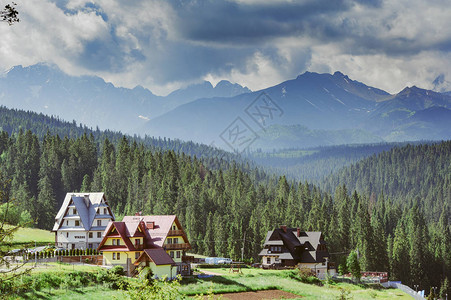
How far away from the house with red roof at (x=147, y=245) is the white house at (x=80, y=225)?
13.2 metres

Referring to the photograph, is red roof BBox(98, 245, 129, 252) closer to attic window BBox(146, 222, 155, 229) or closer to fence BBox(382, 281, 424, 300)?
attic window BBox(146, 222, 155, 229)

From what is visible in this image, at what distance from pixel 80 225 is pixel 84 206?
3815mm

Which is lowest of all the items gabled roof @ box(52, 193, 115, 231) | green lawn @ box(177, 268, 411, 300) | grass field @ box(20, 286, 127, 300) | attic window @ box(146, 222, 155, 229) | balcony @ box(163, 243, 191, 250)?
green lawn @ box(177, 268, 411, 300)

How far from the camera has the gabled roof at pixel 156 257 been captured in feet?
238

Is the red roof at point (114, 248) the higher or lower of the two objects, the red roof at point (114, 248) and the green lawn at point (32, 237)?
the lower

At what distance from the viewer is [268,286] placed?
74.7 m

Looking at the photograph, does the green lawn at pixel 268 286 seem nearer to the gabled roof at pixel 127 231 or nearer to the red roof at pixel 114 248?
the red roof at pixel 114 248

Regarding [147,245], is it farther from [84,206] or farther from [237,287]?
[84,206]

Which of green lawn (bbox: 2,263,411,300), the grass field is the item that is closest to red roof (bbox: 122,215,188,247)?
green lawn (bbox: 2,263,411,300)

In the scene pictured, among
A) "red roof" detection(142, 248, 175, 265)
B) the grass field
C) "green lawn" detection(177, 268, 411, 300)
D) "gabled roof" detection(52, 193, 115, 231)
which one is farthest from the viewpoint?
"gabled roof" detection(52, 193, 115, 231)

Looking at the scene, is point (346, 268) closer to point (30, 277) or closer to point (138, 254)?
point (138, 254)

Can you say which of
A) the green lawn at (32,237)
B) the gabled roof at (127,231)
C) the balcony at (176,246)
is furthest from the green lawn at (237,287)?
the green lawn at (32,237)

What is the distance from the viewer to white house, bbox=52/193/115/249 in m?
93.8

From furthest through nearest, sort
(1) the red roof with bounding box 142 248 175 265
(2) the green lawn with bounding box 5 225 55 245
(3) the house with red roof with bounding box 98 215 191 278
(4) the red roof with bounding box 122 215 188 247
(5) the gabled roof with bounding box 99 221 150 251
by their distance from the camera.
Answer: (2) the green lawn with bounding box 5 225 55 245 < (4) the red roof with bounding box 122 215 188 247 < (5) the gabled roof with bounding box 99 221 150 251 < (3) the house with red roof with bounding box 98 215 191 278 < (1) the red roof with bounding box 142 248 175 265
